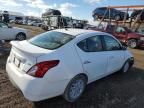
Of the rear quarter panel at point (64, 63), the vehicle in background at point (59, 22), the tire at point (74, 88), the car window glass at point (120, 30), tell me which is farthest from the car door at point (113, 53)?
the vehicle in background at point (59, 22)

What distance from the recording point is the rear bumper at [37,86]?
411 cm

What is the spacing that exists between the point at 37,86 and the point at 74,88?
106 cm

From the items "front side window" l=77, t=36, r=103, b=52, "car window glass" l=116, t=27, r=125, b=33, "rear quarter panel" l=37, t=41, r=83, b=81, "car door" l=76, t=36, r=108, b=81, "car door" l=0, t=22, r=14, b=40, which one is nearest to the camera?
"rear quarter panel" l=37, t=41, r=83, b=81

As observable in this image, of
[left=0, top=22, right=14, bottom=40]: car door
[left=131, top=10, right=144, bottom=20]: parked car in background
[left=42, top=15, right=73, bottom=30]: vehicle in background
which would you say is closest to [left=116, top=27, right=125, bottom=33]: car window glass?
[left=131, top=10, right=144, bottom=20]: parked car in background

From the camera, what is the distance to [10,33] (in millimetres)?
14016

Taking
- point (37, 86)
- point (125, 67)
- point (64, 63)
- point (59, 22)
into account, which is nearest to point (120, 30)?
point (125, 67)

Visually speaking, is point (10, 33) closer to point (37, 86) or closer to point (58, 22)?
point (37, 86)

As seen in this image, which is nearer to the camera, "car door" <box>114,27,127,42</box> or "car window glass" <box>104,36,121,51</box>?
"car window glass" <box>104,36,121,51</box>

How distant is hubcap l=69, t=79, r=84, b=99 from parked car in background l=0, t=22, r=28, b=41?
9.51 m

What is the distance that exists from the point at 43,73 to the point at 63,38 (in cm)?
129

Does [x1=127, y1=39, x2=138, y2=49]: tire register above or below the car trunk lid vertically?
below

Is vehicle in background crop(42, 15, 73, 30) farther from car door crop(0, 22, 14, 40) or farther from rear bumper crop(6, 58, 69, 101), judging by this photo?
rear bumper crop(6, 58, 69, 101)

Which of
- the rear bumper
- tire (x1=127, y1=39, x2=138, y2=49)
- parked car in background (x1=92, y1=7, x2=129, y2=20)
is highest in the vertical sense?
parked car in background (x1=92, y1=7, x2=129, y2=20)

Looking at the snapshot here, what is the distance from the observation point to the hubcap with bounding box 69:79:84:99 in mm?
4832
